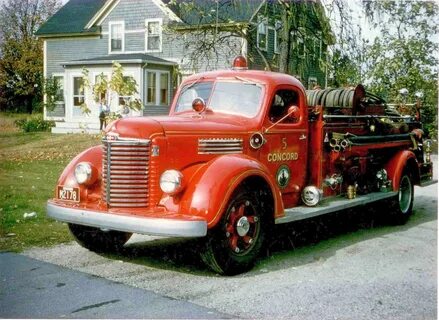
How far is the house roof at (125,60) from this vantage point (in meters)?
22.5

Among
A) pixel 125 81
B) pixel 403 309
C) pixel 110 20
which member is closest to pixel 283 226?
pixel 403 309

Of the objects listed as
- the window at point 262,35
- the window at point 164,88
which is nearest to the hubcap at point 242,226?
the window at point 262,35

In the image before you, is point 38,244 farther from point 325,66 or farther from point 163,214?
point 325,66

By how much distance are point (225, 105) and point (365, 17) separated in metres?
3.12

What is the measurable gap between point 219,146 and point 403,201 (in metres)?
3.74

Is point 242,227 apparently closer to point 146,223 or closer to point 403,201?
point 146,223

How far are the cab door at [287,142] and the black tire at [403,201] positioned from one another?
6.39 ft

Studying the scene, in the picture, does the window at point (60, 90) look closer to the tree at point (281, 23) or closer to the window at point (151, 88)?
the window at point (151, 88)

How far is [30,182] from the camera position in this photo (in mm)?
9859

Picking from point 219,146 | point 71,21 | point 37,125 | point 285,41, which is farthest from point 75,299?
point 71,21

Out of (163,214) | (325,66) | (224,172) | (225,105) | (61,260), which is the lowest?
(61,260)

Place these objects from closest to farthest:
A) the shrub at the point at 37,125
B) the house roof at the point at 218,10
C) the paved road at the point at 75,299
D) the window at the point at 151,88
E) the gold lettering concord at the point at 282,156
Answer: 1. the paved road at the point at 75,299
2. the gold lettering concord at the point at 282,156
3. the house roof at the point at 218,10
4. the shrub at the point at 37,125
5. the window at the point at 151,88

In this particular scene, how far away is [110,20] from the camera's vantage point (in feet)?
81.3

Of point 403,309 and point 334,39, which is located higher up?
point 334,39
